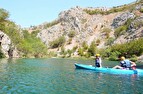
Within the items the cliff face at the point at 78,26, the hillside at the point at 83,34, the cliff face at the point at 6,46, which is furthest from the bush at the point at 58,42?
the cliff face at the point at 6,46

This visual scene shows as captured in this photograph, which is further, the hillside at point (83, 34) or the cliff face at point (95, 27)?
the cliff face at point (95, 27)

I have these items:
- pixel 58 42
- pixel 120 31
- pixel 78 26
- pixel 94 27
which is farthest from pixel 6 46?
pixel 94 27

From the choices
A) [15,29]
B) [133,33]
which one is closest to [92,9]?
[133,33]

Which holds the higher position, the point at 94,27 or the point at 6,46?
the point at 94,27

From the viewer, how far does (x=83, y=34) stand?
134125 mm

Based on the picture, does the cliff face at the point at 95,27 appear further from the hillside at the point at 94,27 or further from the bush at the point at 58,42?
the bush at the point at 58,42

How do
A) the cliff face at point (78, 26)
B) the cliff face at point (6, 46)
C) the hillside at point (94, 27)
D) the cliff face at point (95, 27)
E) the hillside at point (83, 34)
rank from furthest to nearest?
the cliff face at point (78, 26), the hillside at point (94, 27), the cliff face at point (95, 27), the hillside at point (83, 34), the cliff face at point (6, 46)

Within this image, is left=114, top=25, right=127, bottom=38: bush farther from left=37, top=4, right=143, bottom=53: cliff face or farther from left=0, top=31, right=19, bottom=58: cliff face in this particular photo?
left=0, top=31, right=19, bottom=58: cliff face

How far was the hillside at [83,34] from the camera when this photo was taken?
9462 centimetres

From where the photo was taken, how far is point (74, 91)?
2250 cm

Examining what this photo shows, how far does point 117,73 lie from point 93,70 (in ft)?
14.1

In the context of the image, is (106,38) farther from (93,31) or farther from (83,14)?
(83,14)

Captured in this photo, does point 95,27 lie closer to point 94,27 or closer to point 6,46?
point 94,27

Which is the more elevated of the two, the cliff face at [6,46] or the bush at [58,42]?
the bush at [58,42]
